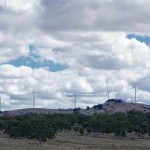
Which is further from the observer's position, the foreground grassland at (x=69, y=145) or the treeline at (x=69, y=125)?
the treeline at (x=69, y=125)

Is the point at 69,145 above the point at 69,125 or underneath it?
underneath

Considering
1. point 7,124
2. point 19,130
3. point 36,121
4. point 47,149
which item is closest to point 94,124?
point 7,124

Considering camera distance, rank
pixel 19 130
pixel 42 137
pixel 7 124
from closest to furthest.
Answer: pixel 42 137 → pixel 19 130 → pixel 7 124

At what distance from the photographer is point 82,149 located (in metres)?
81.2

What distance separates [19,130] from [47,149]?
41484 millimetres

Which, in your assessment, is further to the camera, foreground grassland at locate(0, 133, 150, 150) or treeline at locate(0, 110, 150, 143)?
treeline at locate(0, 110, 150, 143)

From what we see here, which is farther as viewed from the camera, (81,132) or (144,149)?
(81,132)

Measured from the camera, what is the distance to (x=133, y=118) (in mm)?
159375

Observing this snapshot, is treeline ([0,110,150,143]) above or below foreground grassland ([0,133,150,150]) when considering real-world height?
above

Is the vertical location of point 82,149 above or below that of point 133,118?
below

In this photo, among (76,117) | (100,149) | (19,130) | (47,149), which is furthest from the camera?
(76,117)

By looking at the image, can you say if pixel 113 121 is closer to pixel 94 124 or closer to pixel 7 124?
pixel 94 124

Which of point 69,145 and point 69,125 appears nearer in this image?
point 69,145

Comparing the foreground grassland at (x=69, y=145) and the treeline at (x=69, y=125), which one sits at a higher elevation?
the treeline at (x=69, y=125)
